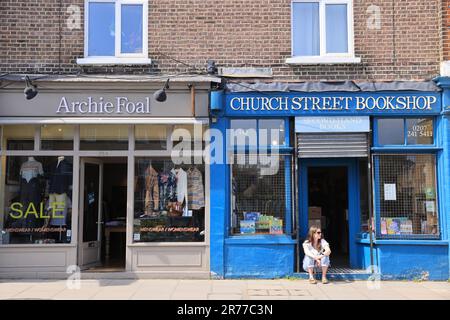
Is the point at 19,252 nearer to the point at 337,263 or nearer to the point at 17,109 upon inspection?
the point at 17,109

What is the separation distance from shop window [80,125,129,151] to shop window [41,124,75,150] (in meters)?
0.22

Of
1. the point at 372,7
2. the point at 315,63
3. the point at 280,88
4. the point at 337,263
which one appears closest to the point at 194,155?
the point at 280,88

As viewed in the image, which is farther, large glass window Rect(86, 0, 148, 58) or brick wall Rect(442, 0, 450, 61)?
large glass window Rect(86, 0, 148, 58)

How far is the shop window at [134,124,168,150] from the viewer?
10.2m

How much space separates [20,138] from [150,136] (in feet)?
8.45

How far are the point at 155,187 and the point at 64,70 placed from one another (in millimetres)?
2925

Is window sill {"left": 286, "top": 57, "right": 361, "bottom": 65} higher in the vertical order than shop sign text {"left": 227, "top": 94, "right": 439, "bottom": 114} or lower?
higher

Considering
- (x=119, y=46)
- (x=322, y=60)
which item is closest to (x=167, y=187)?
(x=119, y=46)

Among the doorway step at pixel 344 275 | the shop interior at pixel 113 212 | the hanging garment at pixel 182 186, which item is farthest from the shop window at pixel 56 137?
the doorway step at pixel 344 275

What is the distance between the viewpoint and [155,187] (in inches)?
403

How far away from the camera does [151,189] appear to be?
33.5 ft

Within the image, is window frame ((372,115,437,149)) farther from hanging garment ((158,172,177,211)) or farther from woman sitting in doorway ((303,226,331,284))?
hanging garment ((158,172,177,211))

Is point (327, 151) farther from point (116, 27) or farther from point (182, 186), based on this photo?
point (116, 27)

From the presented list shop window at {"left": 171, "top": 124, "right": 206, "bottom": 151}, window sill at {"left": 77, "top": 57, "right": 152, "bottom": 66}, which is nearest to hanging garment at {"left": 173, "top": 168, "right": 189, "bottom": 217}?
shop window at {"left": 171, "top": 124, "right": 206, "bottom": 151}
